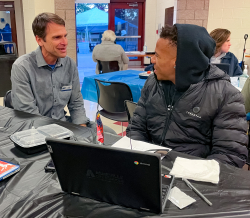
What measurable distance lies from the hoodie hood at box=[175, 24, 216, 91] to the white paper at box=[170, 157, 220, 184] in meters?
0.44

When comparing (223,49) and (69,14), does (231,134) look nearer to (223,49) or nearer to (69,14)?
(223,49)

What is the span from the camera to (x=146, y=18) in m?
8.70

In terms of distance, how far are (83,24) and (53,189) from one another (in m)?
12.4

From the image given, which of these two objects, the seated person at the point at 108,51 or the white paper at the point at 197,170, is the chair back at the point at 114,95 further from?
the seated person at the point at 108,51

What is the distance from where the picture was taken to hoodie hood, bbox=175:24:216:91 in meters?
1.22

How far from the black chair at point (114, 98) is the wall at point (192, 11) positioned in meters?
3.03

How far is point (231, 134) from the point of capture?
4.01 feet

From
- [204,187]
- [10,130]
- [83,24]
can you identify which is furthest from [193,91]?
[83,24]

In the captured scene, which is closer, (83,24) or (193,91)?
(193,91)

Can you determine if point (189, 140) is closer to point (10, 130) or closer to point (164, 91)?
point (164, 91)

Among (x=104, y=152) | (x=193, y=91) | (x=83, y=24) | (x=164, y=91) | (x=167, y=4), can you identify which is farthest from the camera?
(x=83, y=24)

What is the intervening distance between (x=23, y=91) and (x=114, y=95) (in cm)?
95

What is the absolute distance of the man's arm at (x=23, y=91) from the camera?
193 centimetres

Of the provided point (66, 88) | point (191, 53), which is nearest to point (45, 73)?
point (66, 88)
